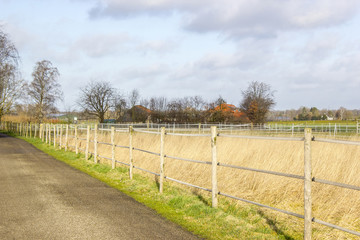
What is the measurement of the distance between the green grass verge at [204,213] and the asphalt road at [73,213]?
29 centimetres

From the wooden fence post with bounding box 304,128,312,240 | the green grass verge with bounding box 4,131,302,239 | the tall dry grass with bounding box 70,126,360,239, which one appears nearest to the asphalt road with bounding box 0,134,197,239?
the green grass verge with bounding box 4,131,302,239

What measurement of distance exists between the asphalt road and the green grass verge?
29cm

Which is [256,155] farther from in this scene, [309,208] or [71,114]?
[71,114]

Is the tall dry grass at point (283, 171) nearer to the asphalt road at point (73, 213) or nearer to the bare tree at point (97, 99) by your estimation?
the asphalt road at point (73, 213)

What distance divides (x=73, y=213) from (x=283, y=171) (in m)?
5.29

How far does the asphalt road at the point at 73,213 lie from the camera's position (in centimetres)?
519

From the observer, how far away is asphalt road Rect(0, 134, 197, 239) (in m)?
5.19

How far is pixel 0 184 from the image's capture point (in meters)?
9.25

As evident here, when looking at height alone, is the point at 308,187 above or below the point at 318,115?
below

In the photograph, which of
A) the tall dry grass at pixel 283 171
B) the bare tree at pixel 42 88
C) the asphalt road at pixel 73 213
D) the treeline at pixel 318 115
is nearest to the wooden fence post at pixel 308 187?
the tall dry grass at pixel 283 171

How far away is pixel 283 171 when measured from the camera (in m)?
8.66

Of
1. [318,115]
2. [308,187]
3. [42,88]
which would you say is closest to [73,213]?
[308,187]

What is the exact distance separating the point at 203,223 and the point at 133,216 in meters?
1.33

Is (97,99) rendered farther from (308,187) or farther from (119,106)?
(308,187)
